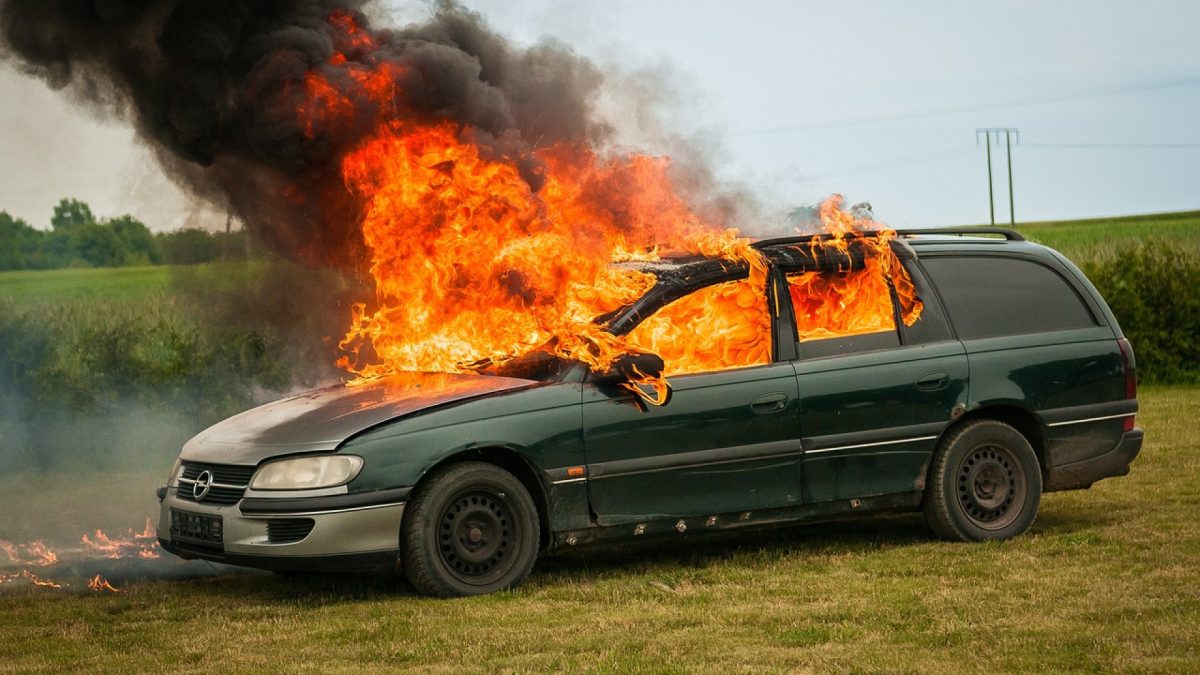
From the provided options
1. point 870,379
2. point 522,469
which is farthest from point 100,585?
point 870,379

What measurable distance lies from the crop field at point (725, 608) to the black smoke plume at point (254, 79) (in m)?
2.67

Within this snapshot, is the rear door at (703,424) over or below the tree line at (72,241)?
below

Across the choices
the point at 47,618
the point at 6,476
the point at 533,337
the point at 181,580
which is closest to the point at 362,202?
the point at 533,337

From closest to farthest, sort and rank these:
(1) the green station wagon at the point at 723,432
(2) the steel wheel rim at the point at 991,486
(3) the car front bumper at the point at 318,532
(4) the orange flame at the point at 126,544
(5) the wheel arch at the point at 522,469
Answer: (3) the car front bumper at the point at 318,532, (1) the green station wagon at the point at 723,432, (5) the wheel arch at the point at 522,469, (2) the steel wheel rim at the point at 991,486, (4) the orange flame at the point at 126,544

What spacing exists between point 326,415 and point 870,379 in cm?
301

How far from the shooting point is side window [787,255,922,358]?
880 cm

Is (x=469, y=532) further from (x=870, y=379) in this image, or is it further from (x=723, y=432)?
(x=870, y=379)

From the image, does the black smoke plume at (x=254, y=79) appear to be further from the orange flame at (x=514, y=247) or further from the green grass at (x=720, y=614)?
the green grass at (x=720, y=614)

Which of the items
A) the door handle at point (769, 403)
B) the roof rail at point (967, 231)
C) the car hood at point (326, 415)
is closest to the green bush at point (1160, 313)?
the roof rail at point (967, 231)

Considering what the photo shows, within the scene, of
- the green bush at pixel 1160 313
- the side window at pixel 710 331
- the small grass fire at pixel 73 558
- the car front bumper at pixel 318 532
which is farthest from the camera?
the green bush at pixel 1160 313

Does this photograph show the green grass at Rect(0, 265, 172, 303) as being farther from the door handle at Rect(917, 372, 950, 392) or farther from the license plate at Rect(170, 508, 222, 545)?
the door handle at Rect(917, 372, 950, 392)

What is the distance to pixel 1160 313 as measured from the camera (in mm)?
22203

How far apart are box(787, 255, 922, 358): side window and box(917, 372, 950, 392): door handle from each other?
25 cm

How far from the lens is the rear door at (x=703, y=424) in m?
8.12
